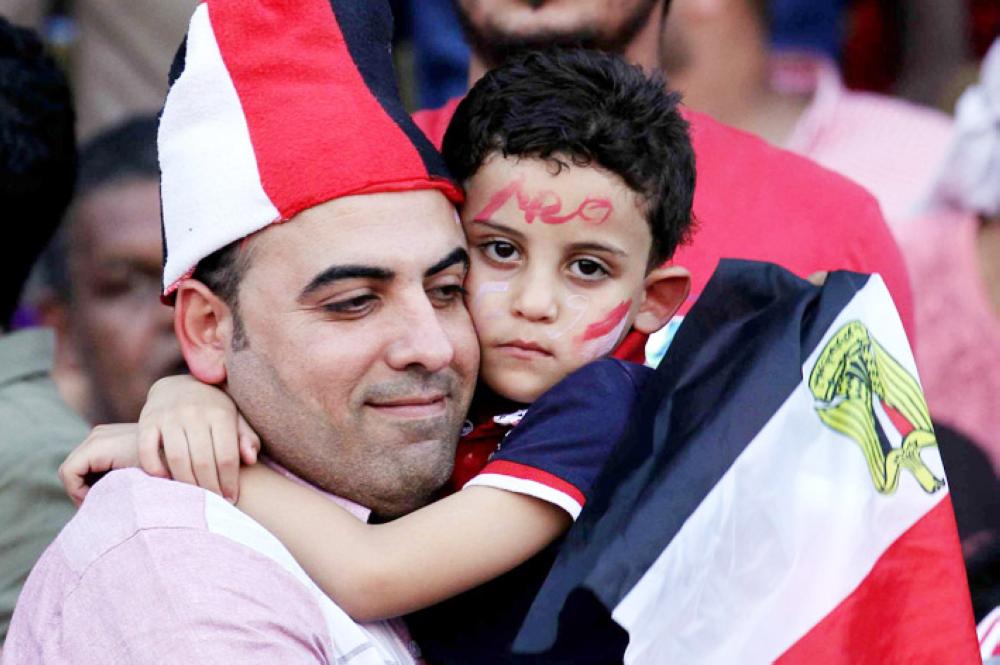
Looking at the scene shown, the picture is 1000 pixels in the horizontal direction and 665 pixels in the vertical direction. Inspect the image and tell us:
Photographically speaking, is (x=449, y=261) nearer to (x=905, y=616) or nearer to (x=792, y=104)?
(x=905, y=616)

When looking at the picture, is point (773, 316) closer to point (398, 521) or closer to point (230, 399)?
point (398, 521)

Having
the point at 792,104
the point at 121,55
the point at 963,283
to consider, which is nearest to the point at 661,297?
the point at 963,283

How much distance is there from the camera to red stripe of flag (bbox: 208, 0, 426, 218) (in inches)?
108

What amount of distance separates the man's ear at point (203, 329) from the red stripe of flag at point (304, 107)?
254mm

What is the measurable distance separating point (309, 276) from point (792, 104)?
3098 millimetres

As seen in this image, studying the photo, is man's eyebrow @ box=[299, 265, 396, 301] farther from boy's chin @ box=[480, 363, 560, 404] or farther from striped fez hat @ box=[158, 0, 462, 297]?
boy's chin @ box=[480, 363, 560, 404]

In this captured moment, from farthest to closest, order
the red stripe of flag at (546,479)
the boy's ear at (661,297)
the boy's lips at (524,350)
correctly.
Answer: the boy's ear at (661,297)
the boy's lips at (524,350)
the red stripe of flag at (546,479)

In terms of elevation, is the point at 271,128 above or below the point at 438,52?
above

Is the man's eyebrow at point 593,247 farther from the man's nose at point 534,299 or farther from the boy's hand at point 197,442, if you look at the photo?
the boy's hand at point 197,442

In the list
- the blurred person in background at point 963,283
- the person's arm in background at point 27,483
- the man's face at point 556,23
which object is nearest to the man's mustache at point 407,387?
the person's arm in background at point 27,483

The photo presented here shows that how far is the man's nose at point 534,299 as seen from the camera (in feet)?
9.20

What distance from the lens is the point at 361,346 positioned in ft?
9.07

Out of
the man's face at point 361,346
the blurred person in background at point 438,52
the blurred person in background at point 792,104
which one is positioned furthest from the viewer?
the blurred person in background at point 438,52

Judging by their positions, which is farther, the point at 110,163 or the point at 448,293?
the point at 110,163
